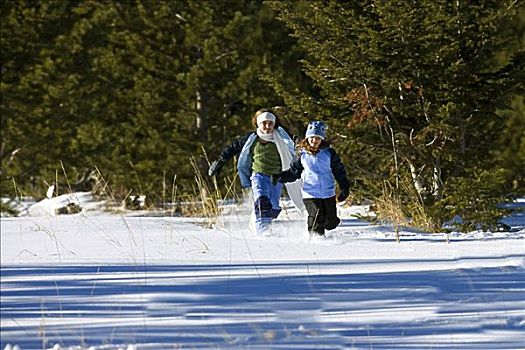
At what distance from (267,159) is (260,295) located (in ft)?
15.3

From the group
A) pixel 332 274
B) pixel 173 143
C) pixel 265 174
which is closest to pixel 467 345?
pixel 332 274

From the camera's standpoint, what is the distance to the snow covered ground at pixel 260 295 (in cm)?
432

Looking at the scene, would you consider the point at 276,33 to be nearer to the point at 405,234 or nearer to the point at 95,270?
the point at 405,234

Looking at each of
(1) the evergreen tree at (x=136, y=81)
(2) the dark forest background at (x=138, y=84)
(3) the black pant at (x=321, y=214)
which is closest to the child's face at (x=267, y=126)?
(3) the black pant at (x=321, y=214)

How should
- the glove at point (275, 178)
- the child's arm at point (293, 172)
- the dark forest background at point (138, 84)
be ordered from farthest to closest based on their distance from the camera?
the dark forest background at point (138, 84) < the glove at point (275, 178) < the child's arm at point (293, 172)

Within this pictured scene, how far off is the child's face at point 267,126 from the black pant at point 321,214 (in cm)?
124

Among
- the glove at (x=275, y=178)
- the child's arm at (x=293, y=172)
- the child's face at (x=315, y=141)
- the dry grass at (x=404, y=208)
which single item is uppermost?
the child's face at (x=315, y=141)

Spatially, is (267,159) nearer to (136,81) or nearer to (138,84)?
(138,84)

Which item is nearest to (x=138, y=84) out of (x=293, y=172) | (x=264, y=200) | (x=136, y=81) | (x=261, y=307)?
(x=136, y=81)

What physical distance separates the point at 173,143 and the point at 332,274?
41.7ft

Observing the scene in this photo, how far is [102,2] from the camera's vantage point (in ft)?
69.1

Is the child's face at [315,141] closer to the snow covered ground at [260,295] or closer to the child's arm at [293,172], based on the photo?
the child's arm at [293,172]

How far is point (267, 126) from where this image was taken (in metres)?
9.64

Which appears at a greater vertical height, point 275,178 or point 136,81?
point 136,81
